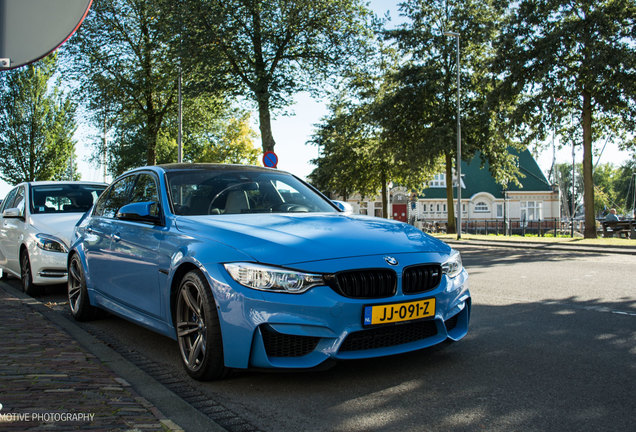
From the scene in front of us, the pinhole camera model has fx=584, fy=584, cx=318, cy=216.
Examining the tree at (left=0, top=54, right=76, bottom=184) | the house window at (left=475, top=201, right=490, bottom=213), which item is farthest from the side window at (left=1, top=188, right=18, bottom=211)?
the house window at (left=475, top=201, right=490, bottom=213)

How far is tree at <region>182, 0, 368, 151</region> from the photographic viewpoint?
2177 cm

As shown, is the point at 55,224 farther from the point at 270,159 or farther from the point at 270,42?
the point at 270,42

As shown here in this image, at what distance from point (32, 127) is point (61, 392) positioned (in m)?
49.5

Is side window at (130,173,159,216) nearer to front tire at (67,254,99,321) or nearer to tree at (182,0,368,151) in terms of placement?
front tire at (67,254,99,321)

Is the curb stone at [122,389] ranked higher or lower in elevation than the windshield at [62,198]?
lower

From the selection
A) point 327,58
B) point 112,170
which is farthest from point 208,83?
point 112,170

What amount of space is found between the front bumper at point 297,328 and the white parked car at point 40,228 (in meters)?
5.47

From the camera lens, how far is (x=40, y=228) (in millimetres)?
8680

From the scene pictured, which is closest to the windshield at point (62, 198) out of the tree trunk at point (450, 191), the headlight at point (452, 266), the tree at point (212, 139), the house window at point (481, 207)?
the headlight at point (452, 266)

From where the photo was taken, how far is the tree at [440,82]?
31.4 metres

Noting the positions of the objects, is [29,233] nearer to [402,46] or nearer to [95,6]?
[95,6]

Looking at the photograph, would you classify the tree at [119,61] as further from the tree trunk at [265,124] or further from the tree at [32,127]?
the tree at [32,127]

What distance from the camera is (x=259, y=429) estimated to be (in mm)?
3180

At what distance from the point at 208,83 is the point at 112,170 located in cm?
1838
